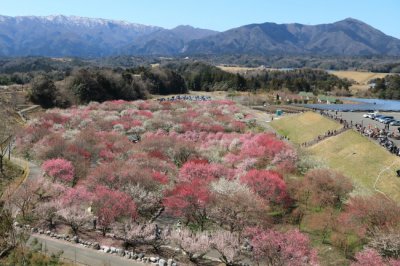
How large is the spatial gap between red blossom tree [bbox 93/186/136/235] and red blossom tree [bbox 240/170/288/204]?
870cm

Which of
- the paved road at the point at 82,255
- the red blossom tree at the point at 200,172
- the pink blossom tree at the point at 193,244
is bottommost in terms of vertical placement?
the paved road at the point at 82,255

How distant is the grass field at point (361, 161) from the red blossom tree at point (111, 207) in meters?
16.5

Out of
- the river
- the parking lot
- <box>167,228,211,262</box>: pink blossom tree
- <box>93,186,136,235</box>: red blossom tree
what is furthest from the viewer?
the river

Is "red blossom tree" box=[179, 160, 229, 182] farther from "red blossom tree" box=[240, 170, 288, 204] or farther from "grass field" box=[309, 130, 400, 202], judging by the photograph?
"grass field" box=[309, 130, 400, 202]

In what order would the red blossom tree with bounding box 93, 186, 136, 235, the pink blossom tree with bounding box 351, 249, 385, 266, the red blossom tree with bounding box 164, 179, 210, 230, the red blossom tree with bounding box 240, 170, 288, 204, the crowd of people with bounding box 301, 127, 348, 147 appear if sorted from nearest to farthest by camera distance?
1. the pink blossom tree with bounding box 351, 249, 385, 266
2. the red blossom tree with bounding box 93, 186, 136, 235
3. the red blossom tree with bounding box 164, 179, 210, 230
4. the red blossom tree with bounding box 240, 170, 288, 204
5. the crowd of people with bounding box 301, 127, 348, 147

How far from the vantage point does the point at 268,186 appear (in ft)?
95.7

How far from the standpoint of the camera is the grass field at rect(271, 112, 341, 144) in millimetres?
57625

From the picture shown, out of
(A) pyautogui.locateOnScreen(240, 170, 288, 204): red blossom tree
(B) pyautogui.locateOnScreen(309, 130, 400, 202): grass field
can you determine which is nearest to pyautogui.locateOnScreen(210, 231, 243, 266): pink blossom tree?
(A) pyautogui.locateOnScreen(240, 170, 288, 204): red blossom tree

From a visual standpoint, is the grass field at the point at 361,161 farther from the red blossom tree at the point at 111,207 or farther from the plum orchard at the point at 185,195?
the red blossom tree at the point at 111,207

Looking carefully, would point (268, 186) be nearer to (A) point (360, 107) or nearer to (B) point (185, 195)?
(B) point (185, 195)

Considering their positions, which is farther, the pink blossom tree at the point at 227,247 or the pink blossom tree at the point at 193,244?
the pink blossom tree at the point at 193,244

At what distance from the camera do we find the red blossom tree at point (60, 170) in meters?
33.0

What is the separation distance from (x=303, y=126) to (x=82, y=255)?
1861 inches

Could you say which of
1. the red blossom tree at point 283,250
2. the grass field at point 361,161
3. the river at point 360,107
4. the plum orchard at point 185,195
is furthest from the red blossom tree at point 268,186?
the river at point 360,107
